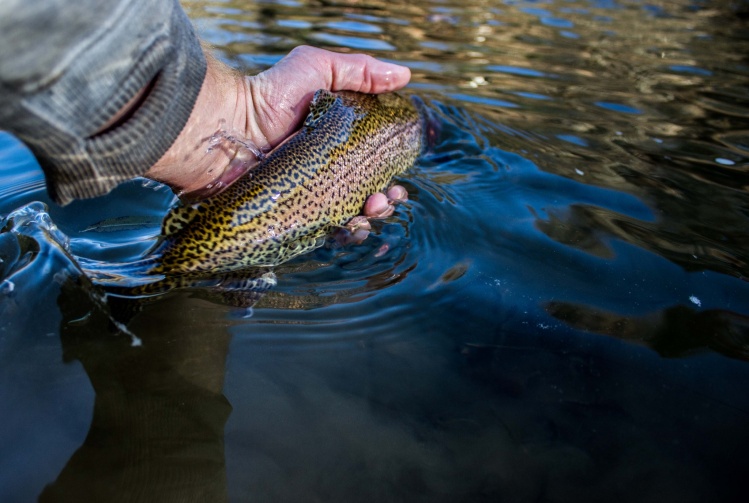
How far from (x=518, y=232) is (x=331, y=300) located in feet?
4.27

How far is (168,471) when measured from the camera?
198 centimetres

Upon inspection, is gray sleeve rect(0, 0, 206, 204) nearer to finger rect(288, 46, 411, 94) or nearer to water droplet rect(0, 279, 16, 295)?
water droplet rect(0, 279, 16, 295)

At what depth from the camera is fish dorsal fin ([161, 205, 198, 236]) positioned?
9.82 ft

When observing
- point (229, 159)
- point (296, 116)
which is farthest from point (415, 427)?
point (296, 116)

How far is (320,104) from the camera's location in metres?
3.82

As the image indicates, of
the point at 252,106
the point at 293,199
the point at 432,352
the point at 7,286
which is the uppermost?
the point at 252,106

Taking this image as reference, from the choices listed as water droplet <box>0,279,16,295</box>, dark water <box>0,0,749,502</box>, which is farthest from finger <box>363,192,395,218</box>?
water droplet <box>0,279,16,295</box>

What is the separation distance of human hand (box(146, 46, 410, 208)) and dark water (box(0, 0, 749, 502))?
0.47 meters

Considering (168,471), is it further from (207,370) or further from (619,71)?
(619,71)

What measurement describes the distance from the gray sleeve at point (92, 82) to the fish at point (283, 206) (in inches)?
19.3

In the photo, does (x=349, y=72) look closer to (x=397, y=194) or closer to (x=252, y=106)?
(x=252, y=106)

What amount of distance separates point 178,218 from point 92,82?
0.91m

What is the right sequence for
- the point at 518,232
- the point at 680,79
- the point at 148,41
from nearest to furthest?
the point at 148,41, the point at 518,232, the point at 680,79

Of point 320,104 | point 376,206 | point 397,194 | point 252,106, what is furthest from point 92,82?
point 397,194
